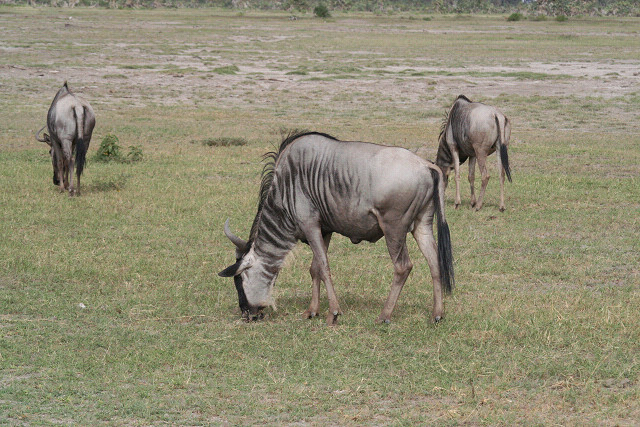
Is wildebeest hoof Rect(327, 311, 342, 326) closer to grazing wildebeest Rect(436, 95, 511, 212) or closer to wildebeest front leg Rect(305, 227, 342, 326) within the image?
wildebeest front leg Rect(305, 227, 342, 326)

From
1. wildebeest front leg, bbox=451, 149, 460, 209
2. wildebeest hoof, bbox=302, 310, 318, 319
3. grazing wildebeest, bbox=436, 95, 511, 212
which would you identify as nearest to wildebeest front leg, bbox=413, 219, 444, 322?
wildebeest hoof, bbox=302, 310, 318, 319

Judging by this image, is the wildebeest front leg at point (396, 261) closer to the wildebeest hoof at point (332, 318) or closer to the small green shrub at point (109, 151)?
the wildebeest hoof at point (332, 318)

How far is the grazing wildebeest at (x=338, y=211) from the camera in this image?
726 cm

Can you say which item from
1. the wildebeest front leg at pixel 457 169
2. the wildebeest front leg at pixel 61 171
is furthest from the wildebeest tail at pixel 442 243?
the wildebeest front leg at pixel 61 171

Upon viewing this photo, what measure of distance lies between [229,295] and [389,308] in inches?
72.0

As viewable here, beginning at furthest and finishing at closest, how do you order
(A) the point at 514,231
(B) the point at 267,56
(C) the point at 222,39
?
(C) the point at 222,39 → (B) the point at 267,56 → (A) the point at 514,231

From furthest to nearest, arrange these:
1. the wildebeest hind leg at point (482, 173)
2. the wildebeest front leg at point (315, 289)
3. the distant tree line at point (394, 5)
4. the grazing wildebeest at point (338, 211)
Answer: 1. the distant tree line at point (394, 5)
2. the wildebeest hind leg at point (482, 173)
3. the wildebeest front leg at point (315, 289)
4. the grazing wildebeest at point (338, 211)

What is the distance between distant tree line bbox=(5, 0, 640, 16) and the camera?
289 feet

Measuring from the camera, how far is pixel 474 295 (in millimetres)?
8492

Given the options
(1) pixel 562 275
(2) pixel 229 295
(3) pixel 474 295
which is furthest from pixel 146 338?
(1) pixel 562 275

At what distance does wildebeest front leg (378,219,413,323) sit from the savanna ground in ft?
0.66

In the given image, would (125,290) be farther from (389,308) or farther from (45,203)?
(45,203)

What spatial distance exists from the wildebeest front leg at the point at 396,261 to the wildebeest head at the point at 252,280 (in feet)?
3.44

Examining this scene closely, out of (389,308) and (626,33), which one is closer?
(389,308)
